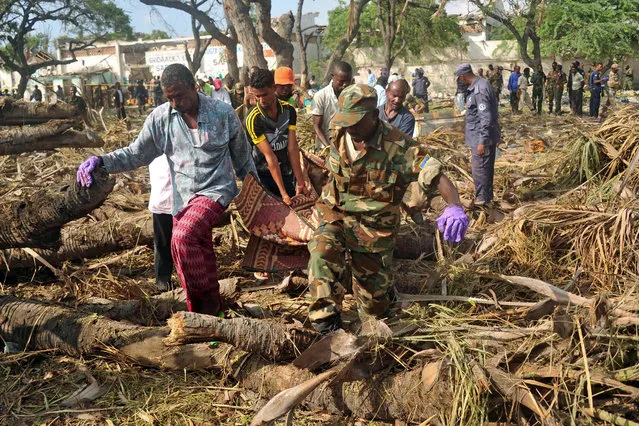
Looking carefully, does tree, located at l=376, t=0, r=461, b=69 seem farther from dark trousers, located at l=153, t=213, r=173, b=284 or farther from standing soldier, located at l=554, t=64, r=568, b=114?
dark trousers, located at l=153, t=213, r=173, b=284

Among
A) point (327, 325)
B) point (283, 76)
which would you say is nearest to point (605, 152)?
point (283, 76)

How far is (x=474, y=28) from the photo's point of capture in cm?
4509

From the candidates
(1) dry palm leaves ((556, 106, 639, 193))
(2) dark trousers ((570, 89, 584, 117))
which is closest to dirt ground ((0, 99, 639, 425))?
(1) dry palm leaves ((556, 106, 639, 193))

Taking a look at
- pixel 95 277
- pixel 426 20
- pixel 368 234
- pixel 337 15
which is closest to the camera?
pixel 368 234

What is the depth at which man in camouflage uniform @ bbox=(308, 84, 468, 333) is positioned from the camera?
3.52 metres

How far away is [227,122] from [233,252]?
1.63 metres

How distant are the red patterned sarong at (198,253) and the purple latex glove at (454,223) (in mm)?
1478

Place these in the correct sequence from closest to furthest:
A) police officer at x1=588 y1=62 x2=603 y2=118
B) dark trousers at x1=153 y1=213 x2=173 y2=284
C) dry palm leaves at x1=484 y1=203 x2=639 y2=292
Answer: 1. dry palm leaves at x1=484 y1=203 x2=639 y2=292
2. dark trousers at x1=153 y1=213 x2=173 y2=284
3. police officer at x1=588 y1=62 x2=603 y2=118

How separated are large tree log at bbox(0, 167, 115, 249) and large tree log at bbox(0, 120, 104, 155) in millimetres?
1257

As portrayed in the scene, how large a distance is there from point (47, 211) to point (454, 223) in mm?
2550

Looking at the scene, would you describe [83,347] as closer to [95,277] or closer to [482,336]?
[95,277]

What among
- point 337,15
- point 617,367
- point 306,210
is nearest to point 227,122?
point 306,210

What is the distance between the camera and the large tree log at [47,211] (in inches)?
152

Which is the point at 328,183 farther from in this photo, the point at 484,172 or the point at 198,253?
the point at 484,172
